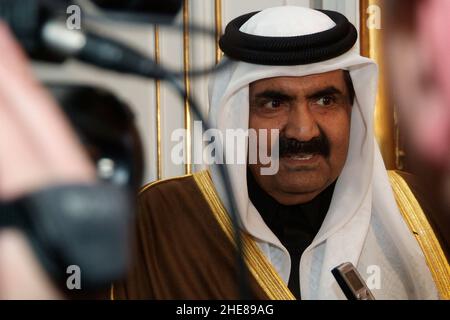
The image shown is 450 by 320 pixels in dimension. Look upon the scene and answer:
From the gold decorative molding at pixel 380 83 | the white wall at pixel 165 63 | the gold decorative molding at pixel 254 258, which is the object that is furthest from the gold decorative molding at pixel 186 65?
the gold decorative molding at pixel 380 83

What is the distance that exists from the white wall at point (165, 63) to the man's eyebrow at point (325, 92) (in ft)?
0.56

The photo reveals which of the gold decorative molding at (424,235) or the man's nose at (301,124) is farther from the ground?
the man's nose at (301,124)

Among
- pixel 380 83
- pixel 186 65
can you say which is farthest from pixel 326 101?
pixel 186 65

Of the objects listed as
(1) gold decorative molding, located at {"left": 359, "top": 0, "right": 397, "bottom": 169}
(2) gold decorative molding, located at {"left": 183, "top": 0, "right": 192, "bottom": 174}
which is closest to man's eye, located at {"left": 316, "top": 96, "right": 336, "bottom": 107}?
(1) gold decorative molding, located at {"left": 359, "top": 0, "right": 397, "bottom": 169}

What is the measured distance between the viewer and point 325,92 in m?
1.56

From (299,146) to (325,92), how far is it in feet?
0.37

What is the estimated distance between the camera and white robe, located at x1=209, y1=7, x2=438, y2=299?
5.15ft

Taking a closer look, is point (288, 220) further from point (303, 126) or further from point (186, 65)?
point (186, 65)

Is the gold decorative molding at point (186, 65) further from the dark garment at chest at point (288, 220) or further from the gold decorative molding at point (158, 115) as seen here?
the dark garment at chest at point (288, 220)

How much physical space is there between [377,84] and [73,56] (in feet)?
1.96

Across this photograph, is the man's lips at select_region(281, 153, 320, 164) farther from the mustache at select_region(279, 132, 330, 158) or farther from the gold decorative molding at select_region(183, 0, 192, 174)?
the gold decorative molding at select_region(183, 0, 192, 174)

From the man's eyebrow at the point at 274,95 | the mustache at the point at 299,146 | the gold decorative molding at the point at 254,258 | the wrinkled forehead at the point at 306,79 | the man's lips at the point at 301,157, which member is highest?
the wrinkled forehead at the point at 306,79

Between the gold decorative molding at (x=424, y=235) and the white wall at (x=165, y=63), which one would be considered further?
the gold decorative molding at (x=424, y=235)

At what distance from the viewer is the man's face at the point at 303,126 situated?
5.05 feet
